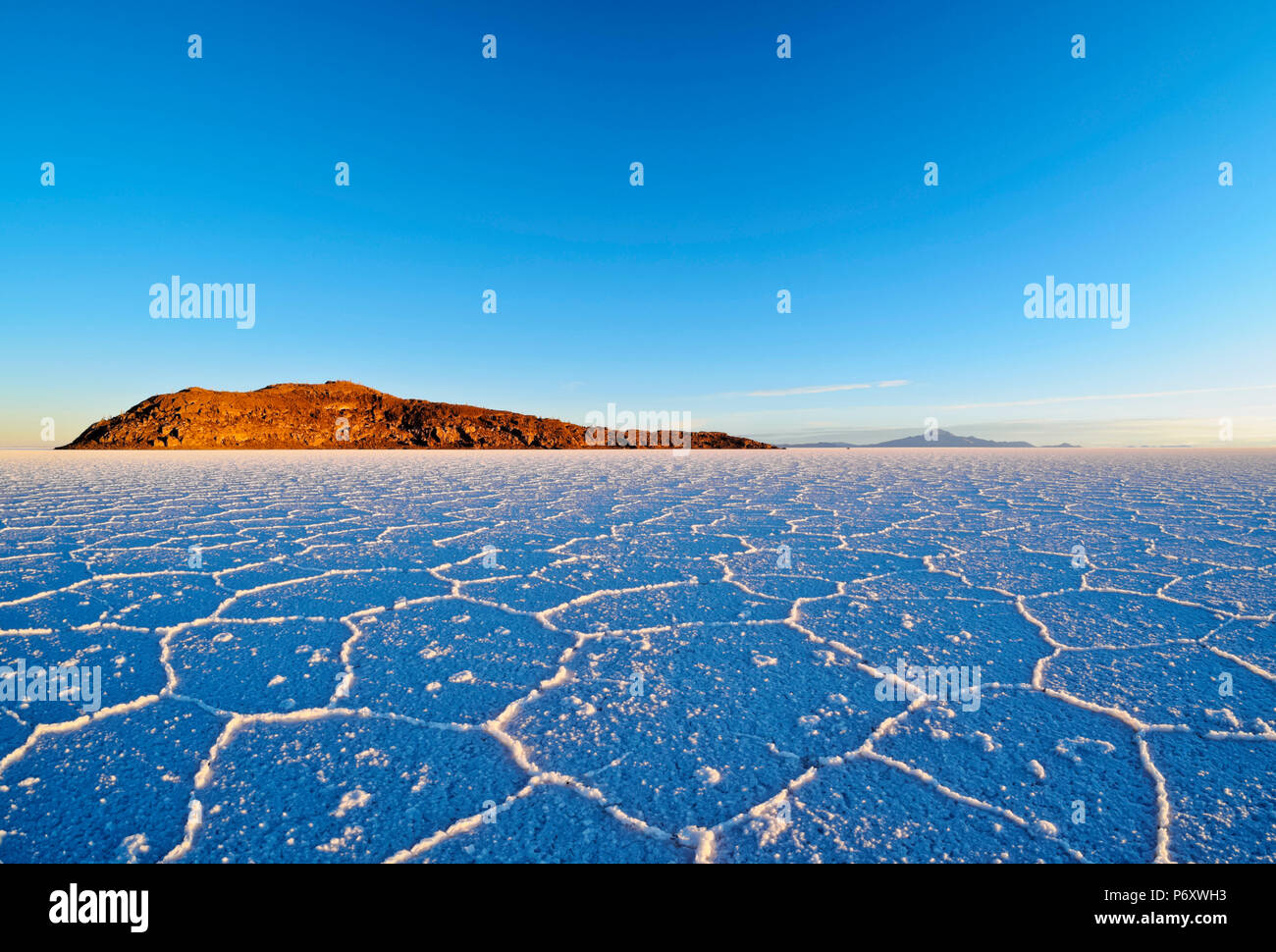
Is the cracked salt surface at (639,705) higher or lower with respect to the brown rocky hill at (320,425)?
lower

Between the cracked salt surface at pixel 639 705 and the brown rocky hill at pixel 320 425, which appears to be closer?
the cracked salt surface at pixel 639 705

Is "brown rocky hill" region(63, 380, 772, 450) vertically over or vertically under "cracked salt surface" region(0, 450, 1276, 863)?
over

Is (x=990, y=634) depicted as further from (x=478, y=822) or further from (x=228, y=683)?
(x=228, y=683)

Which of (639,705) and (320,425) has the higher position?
(320,425)

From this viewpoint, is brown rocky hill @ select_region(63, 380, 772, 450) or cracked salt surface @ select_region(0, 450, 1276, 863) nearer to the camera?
cracked salt surface @ select_region(0, 450, 1276, 863)
